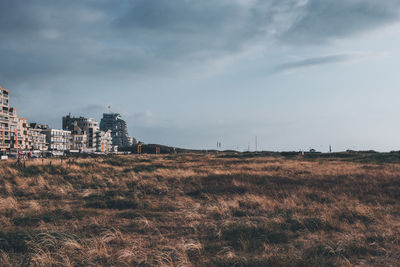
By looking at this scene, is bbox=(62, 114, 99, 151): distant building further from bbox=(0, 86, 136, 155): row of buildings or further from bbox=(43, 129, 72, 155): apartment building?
bbox=(43, 129, 72, 155): apartment building

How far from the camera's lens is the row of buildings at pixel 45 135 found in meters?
111

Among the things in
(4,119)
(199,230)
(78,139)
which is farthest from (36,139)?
(199,230)

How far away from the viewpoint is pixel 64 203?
14.7 metres

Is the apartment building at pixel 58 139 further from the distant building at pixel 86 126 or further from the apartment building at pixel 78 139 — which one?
the distant building at pixel 86 126

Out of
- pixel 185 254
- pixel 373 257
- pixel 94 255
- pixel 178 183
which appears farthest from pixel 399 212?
pixel 178 183

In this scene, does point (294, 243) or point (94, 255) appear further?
point (294, 243)

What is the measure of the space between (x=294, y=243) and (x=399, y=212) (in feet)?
23.4

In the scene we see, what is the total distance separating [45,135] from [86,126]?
Result: 1624 inches

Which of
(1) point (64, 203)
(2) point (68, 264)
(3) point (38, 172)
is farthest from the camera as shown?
(3) point (38, 172)

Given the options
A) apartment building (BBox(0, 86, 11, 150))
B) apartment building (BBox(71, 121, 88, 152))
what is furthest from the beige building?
apartment building (BBox(71, 121, 88, 152))

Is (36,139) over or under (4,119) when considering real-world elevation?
under

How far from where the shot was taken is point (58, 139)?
506 ft

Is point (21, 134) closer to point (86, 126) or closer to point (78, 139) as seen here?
point (78, 139)

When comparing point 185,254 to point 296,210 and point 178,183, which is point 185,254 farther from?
point 178,183
